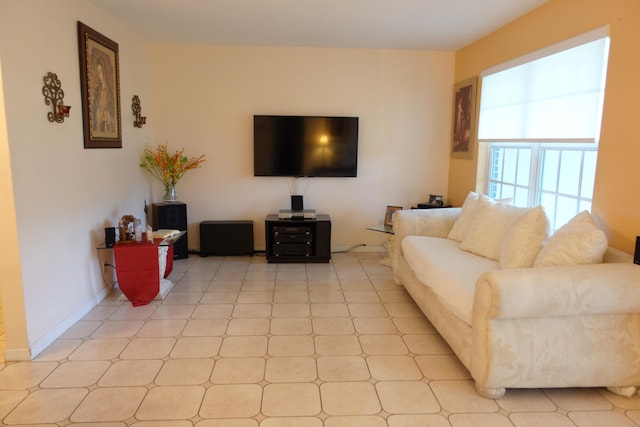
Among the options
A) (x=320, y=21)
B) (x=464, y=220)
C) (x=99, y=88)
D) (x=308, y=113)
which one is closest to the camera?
(x=99, y=88)

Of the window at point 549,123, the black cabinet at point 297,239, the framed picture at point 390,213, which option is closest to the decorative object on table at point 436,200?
the framed picture at point 390,213

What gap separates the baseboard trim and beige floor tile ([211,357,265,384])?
1132 millimetres

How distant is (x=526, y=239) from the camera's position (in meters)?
2.72

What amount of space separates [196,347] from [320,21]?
287cm

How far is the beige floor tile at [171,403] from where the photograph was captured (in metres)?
2.13

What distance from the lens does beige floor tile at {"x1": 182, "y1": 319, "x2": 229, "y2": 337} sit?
3039 mm

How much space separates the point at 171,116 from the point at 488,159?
11.4 feet

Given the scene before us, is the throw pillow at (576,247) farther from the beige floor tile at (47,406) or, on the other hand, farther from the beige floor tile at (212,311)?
the beige floor tile at (47,406)

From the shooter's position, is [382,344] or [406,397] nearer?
[406,397]

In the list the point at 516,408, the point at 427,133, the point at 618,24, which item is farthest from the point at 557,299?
the point at 427,133

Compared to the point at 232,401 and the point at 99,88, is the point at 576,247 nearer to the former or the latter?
the point at 232,401

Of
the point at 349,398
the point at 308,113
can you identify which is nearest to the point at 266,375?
the point at 349,398

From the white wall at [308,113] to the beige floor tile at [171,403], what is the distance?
→ 2.97m

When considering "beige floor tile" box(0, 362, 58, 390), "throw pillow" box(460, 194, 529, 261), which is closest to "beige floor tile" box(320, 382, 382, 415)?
"throw pillow" box(460, 194, 529, 261)
